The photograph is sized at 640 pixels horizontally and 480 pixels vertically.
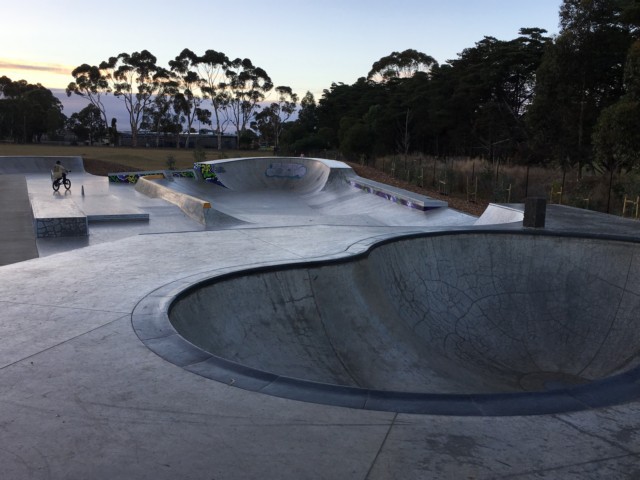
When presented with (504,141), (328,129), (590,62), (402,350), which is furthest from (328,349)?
(328,129)

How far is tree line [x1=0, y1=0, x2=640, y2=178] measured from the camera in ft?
84.9

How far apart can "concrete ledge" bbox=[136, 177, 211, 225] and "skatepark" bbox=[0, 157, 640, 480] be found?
0.48ft

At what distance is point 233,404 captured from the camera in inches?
151

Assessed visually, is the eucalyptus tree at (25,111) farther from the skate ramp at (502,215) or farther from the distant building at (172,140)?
the skate ramp at (502,215)

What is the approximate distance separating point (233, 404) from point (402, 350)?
13.1 ft

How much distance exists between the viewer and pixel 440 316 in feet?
28.7

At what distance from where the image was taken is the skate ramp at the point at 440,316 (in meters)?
6.44

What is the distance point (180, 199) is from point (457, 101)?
33.2m

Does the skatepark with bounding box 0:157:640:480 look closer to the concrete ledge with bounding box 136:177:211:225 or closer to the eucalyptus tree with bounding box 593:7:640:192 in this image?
the concrete ledge with bounding box 136:177:211:225

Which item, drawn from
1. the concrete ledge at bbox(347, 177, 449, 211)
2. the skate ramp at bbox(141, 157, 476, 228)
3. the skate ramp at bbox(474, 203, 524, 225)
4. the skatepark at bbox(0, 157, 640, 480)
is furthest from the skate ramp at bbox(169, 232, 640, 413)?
the concrete ledge at bbox(347, 177, 449, 211)

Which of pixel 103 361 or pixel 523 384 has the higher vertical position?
pixel 103 361

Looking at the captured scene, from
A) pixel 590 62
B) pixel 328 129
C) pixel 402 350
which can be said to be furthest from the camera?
pixel 328 129

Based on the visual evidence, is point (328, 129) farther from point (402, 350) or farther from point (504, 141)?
point (402, 350)

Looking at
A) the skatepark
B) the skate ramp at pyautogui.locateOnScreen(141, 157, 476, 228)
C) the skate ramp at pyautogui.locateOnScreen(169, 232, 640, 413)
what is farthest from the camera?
the skate ramp at pyautogui.locateOnScreen(141, 157, 476, 228)
